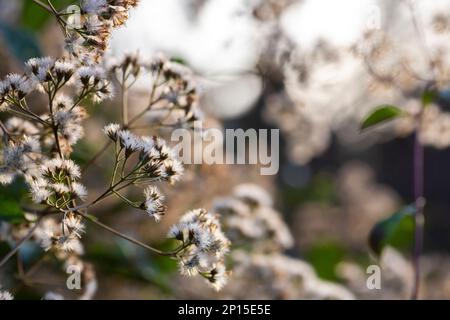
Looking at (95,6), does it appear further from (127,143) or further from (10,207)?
(10,207)

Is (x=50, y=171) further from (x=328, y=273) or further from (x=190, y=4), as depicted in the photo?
(x=328, y=273)

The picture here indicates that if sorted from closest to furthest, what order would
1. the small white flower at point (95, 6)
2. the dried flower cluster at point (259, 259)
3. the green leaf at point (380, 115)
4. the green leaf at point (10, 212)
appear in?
the small white flower at point (95, 6) < the green leaf at point (10, 212) < the green leaf at point (380, 115) < the dried flower cluster at point (259, 259)

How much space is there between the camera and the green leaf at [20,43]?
2.35 metres

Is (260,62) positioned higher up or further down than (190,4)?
further down

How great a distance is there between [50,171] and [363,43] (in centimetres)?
146

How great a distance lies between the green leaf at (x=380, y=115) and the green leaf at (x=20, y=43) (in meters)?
1.11

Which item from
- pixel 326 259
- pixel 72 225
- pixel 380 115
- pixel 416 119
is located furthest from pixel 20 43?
pixel 326 259

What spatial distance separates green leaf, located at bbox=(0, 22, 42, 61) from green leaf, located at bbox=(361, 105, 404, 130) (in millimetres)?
1110

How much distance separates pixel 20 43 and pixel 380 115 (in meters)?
1.24

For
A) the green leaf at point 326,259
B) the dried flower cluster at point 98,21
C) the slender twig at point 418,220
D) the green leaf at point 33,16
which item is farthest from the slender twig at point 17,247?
the green leaf at point 326,259

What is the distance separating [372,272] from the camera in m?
2.91

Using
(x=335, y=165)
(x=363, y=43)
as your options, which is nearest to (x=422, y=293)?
(x=363, y=43)

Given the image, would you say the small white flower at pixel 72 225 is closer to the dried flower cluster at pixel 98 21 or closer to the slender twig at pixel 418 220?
the dried flower cluster at pixel 98 21

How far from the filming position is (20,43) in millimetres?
2391
